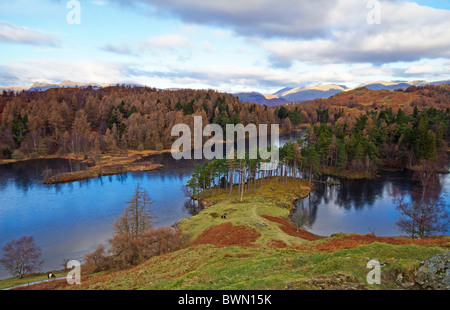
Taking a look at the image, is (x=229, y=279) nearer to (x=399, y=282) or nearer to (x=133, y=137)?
(x=399, y=282)

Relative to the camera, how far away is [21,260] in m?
34.6

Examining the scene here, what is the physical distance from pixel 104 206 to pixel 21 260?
23.5m

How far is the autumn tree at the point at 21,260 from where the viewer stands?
33.9 m

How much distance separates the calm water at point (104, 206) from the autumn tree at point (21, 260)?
112 centimetres

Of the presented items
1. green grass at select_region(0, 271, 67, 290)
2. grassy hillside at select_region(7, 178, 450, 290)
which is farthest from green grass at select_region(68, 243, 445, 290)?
green grass at select_region(0, 271, 67, 290)

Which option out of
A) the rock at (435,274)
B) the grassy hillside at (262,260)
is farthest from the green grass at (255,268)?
the rock at (435,274)

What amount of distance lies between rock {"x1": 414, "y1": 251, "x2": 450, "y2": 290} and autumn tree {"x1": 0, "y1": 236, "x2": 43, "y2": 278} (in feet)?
134

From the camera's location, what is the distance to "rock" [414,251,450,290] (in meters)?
12.3

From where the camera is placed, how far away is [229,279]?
746 inches

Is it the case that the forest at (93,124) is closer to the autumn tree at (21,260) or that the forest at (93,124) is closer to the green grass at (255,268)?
the autumn tree at (21,260)

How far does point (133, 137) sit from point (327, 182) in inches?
3509

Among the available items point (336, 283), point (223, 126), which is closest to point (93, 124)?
point (223, 126)

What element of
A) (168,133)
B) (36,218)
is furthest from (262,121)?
(36,218)
